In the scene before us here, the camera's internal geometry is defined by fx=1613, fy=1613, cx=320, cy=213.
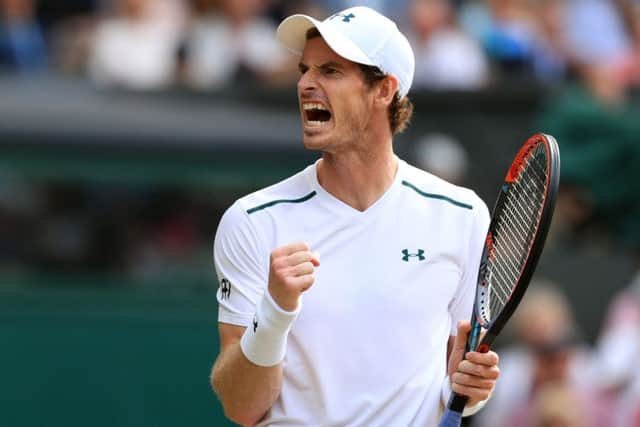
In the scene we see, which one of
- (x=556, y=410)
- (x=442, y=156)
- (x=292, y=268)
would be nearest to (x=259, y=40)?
(x=442, y=156)

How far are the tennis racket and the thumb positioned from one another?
0.02m

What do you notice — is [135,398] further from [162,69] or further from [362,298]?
[362,298]

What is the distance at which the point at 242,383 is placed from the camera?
452 cm

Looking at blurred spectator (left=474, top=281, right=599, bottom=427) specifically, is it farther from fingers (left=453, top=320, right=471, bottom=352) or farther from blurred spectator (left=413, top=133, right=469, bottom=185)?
fingers (left=453, top=320, right=471, bottom=352)

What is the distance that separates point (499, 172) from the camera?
33.1ft

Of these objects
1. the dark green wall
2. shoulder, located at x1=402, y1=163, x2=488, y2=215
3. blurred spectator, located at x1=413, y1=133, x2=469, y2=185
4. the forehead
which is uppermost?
the forehead

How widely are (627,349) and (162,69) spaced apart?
3.48m

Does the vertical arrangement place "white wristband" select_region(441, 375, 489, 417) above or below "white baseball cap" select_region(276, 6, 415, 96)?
below

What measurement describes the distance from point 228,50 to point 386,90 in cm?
578

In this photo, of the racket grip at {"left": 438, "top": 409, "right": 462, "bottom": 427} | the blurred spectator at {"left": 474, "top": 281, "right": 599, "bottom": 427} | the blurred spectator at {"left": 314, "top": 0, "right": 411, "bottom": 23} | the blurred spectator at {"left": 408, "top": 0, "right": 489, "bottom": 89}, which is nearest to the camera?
the racket grip at {"left": 438, "top": 409, "right": 462, "bottom": 427}

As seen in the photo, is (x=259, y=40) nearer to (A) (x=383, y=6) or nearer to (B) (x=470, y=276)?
(A) (x=383, y=6)

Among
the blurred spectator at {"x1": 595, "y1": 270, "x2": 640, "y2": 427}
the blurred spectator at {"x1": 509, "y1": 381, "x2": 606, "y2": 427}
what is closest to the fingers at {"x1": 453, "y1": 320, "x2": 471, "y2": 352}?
the blurred spectator at {"x1": 509, "y1": 381, "x2": 606, "y2": 427}

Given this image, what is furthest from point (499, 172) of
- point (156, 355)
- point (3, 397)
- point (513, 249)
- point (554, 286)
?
point (513, 249)

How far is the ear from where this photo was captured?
15.7ft
